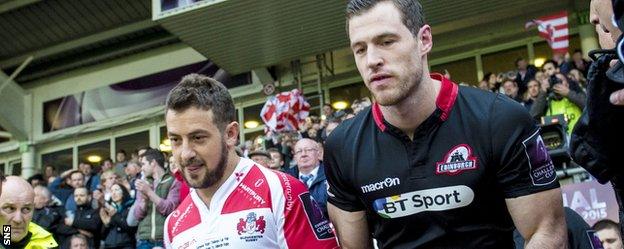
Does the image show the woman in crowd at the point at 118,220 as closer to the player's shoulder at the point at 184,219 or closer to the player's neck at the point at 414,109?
the player's shoulder at the point at 184,219

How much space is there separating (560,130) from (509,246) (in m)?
4.99

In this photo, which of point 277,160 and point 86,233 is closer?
point 277,160

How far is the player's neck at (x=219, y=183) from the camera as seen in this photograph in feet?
11.8

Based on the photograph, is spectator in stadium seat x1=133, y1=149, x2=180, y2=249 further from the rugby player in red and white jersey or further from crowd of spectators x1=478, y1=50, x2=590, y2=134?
the rugby player in red and white jersey

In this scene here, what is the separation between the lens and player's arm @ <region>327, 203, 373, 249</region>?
3.26 meters

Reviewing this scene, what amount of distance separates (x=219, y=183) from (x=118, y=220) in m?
6.64

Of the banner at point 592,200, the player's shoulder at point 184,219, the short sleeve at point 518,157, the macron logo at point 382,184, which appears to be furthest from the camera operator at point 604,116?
the banner at point 592,200

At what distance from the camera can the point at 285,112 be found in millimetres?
14664

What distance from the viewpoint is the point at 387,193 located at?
10.1 feet

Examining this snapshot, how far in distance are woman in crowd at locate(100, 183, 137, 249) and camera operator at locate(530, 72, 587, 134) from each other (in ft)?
18.3

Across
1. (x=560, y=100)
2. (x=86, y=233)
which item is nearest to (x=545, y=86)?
(x=560, y=100)

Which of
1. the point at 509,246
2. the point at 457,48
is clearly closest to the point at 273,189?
the point at 509,246

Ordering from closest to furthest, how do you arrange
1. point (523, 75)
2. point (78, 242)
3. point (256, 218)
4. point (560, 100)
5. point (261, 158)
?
point (256, 218), point (261, 158), point (560, 100), point (78, 242), point (523, 75)

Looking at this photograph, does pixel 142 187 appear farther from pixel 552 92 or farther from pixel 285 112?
pixel 285 112
